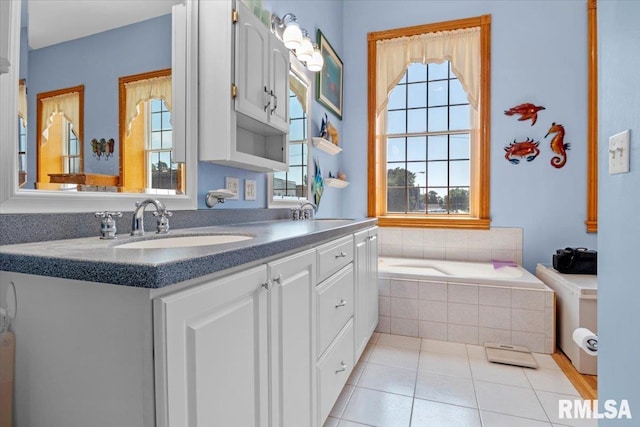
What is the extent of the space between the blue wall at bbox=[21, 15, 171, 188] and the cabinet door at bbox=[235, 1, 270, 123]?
34cm

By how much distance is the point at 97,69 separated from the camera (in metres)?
1.12

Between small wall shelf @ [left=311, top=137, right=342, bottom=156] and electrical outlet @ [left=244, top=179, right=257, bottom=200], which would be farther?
small wall shelf @ [left=311, top=137, right=342, bottom=156]

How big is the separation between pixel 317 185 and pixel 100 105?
6.32ft

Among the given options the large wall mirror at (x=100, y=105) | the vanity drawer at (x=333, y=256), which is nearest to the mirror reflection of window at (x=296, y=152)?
the vanity drawer at (x=333, y=256)

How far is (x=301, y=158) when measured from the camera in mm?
2561

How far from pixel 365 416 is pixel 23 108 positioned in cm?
178

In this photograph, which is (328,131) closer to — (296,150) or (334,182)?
(334,182)

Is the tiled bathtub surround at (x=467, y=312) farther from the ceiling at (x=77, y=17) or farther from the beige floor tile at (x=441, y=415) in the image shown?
the ceiling at (x=77, y=17)

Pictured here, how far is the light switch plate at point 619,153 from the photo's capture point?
2.86 feet

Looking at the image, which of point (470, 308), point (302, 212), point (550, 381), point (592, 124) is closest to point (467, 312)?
point (470, 308)

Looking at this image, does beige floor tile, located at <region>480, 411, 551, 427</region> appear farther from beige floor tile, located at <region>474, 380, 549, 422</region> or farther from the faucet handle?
the faucet handle

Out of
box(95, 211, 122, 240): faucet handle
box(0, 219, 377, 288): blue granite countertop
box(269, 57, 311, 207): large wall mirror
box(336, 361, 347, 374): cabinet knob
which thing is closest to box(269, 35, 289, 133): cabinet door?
box(269, 57, 311, 207): large wall mirror

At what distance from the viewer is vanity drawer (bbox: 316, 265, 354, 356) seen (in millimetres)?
1361

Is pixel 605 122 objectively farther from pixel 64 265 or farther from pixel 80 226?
pixel 80 226
